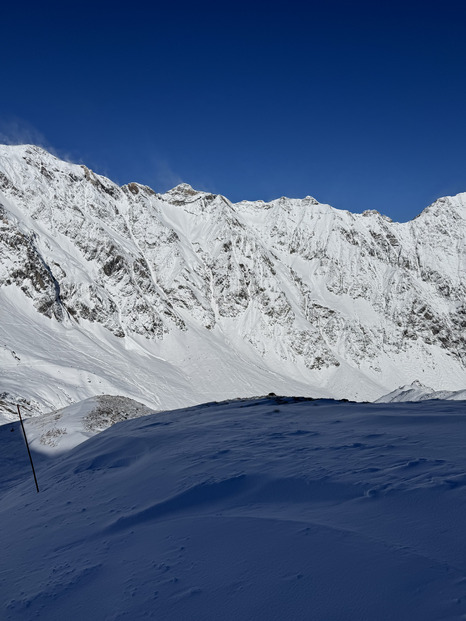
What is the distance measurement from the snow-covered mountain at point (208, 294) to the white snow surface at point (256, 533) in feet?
103

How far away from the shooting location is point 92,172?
349ft

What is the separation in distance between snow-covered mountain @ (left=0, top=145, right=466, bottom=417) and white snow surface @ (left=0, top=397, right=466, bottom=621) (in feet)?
103

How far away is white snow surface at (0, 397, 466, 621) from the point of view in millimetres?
2959

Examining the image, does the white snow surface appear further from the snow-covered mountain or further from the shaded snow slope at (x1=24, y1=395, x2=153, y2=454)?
the snow-covered mountain

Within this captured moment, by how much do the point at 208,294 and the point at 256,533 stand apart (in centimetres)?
10359

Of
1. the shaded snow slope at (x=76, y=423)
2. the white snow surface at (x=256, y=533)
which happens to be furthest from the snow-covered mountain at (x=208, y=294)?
the white snow surface at (x=256, y=533)

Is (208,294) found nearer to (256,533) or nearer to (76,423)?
(76,423)

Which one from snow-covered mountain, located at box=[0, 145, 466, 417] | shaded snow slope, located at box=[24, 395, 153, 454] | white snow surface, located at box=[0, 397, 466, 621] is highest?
snow-covered mountain, located at box=[0, 145, 466, 417]

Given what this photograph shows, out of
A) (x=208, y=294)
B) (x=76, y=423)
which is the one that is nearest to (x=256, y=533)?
(x=76, y=423)

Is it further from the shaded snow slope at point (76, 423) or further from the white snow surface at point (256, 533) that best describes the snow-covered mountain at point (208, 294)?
the white snow surface at point (256, 533)

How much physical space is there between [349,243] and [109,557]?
461ft

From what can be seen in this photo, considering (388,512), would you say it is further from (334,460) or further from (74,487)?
(74,487)

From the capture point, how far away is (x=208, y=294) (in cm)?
10725

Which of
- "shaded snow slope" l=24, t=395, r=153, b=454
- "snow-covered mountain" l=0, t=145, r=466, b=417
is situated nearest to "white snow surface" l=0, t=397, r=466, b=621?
"shaded snow slope" l=24, t=395, r=153, b=454
